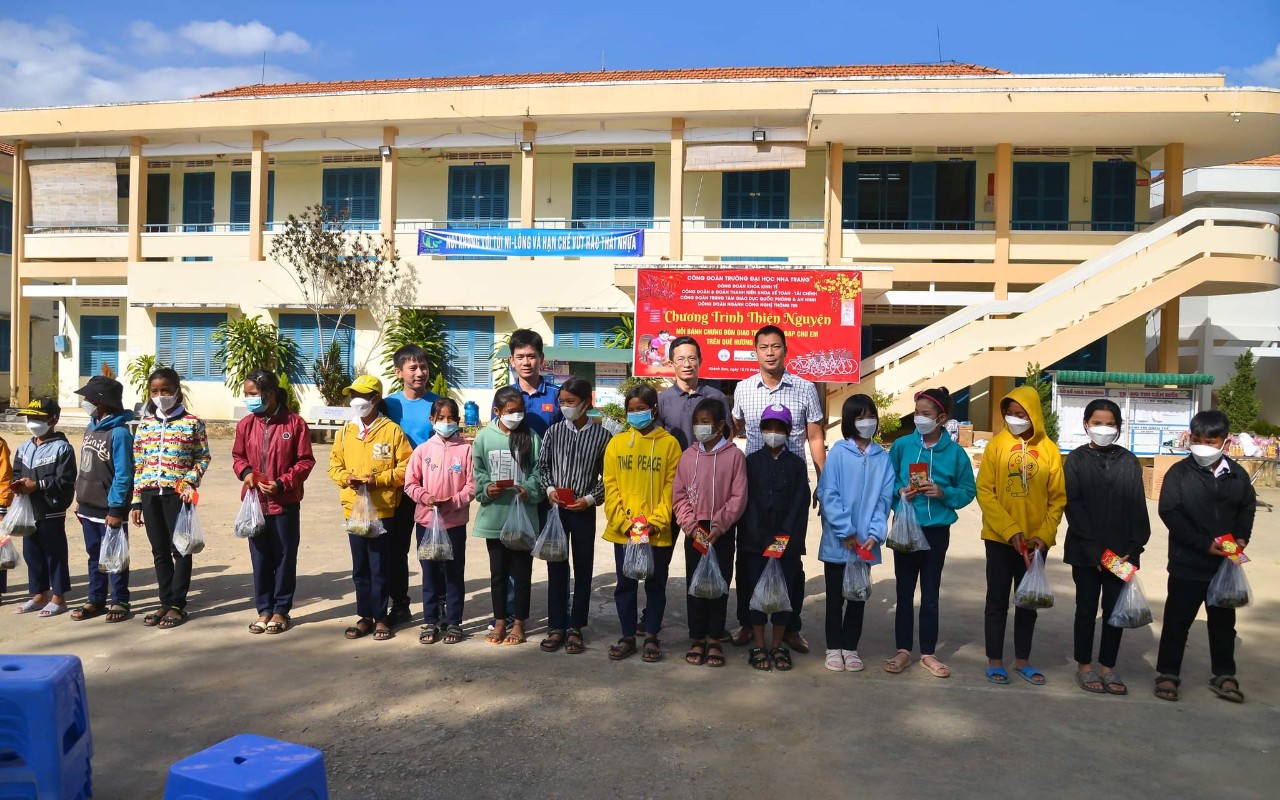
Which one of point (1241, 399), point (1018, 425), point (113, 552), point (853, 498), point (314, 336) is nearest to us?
point (1018, 425)

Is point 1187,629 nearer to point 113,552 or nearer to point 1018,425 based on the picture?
point 1018,425

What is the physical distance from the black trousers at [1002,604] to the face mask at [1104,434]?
723mm

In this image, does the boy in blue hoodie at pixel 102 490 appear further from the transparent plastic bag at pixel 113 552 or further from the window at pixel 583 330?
the window at pixel 583 330

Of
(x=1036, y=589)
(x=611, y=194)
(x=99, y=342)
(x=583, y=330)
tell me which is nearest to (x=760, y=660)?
(x=1036, y=589)

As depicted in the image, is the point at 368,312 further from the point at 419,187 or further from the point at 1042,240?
the point at 1042,240

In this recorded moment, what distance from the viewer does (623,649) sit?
5.04 metres

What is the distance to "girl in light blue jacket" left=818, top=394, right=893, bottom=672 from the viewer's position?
489 centimetres

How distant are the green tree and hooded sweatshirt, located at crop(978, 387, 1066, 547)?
14.4 metres

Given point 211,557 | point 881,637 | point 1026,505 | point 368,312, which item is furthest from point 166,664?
point 368,312

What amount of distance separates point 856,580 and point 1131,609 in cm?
135

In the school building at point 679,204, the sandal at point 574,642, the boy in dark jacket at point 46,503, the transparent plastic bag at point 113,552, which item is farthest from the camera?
the school building at point 679,204

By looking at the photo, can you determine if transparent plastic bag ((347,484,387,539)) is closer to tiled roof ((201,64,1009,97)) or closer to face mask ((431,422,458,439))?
face mask ((431,422,458,439))

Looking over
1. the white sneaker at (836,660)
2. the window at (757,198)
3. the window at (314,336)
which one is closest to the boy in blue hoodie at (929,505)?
the white sneaker at (836,660)

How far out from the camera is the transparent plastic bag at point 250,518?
5320 mm
